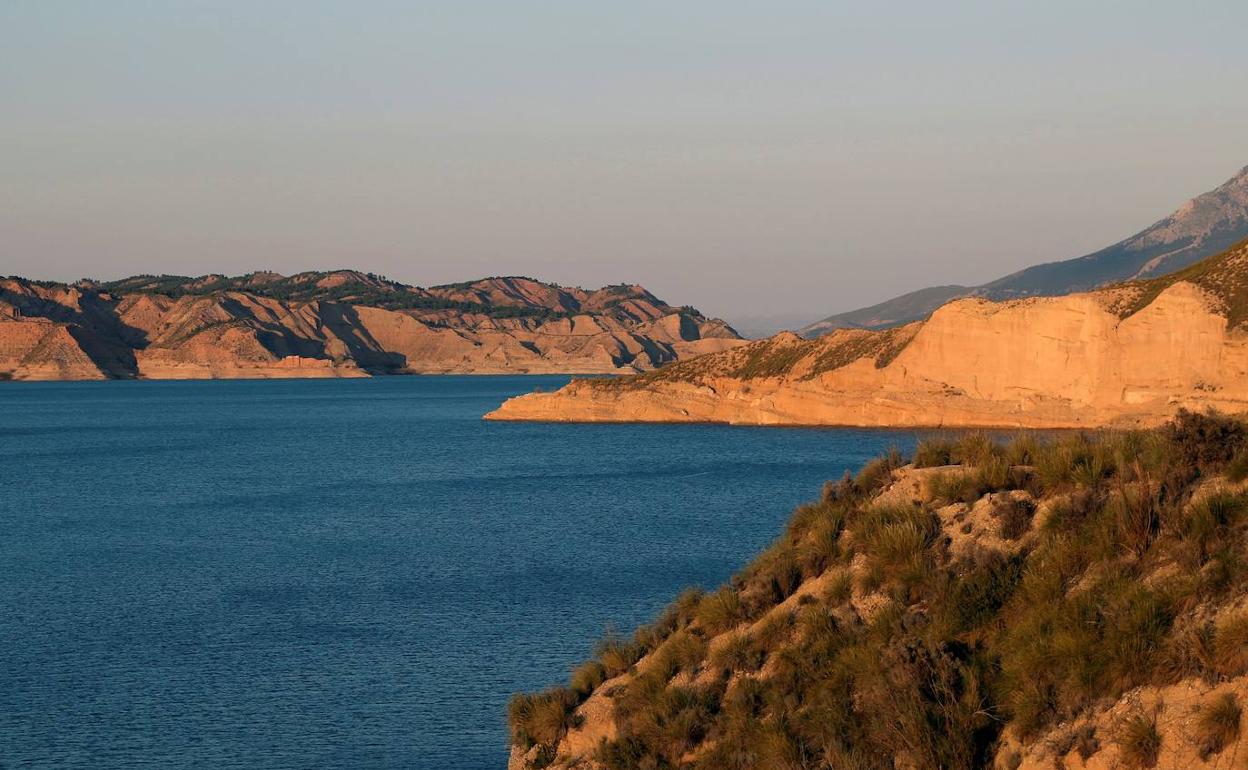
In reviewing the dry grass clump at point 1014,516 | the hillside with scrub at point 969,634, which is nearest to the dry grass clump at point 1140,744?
the hillside with scrub at point 969,634

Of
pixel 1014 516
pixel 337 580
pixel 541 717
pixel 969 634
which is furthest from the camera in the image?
pixel 337 580

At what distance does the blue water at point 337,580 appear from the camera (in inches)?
687

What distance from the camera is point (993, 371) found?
68.6m

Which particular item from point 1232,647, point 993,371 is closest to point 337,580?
point 1232,647

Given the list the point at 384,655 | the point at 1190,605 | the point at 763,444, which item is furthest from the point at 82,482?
the point at 1190,605

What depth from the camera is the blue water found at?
57.2 ft

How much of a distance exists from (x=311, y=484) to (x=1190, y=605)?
46743 mm

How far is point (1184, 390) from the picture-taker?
2259 inches

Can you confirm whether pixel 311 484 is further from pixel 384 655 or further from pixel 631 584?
pixel 384 655

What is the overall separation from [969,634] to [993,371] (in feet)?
196

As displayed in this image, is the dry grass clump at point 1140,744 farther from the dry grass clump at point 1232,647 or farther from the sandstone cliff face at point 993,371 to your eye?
the sandstone cliff face at point 993,371

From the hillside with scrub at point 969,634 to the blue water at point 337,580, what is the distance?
4362 millimetres

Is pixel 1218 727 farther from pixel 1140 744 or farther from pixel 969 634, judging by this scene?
pixel 969 634

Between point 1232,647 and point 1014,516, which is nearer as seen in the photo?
point 1232,647
